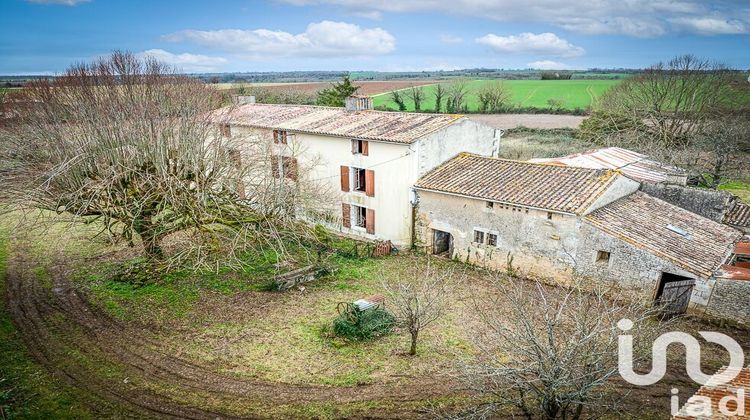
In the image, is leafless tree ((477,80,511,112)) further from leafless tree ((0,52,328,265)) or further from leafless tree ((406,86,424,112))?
leafless tree ((0,52,328,265))

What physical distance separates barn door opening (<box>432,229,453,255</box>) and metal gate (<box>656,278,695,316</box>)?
28.9 ft

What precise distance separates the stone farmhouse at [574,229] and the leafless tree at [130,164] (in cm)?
765

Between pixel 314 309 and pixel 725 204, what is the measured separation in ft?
60.8

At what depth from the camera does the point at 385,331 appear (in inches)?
555

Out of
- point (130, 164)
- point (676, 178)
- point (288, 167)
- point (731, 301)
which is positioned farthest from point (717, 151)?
point (130, 164)

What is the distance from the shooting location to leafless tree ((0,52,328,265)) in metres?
15.1

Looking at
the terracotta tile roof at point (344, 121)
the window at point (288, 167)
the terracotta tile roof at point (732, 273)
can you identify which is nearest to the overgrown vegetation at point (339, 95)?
the terracotta tile roof at point (344, 121)

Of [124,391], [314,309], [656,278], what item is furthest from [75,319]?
[656,278]

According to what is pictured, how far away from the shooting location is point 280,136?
2564 cm

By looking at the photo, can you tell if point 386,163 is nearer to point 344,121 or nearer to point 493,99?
point 344,121

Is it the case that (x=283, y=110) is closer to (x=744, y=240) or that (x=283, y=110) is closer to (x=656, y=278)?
(x=656, y=278)

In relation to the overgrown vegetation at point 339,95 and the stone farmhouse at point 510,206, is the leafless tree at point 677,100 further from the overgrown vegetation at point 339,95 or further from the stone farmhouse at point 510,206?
the overgrown vegetation at point 339,95

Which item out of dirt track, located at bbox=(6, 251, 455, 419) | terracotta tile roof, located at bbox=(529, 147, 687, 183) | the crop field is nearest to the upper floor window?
terracotta tile roof, located at bbox=(529, 147, 687, 183)

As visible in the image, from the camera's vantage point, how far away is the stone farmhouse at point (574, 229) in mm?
14984
